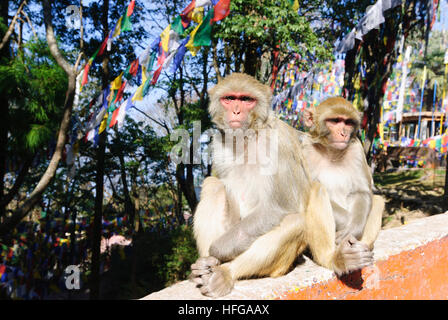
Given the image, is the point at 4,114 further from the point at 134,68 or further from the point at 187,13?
the point at 187,13

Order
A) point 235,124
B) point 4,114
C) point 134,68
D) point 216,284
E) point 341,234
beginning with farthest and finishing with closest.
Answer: point 4,114
point 134,68
point 341,234
point 235,124
point 216,284

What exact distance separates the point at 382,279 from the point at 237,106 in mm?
1496

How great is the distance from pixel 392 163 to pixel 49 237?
51.7ft

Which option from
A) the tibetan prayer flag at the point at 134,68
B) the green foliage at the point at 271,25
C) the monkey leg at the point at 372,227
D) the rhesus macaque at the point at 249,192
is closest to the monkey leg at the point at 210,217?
the rhesus macaque at the point at 249,192

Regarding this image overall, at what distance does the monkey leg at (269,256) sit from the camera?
1950 mm

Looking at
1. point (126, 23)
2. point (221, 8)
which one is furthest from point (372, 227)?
point (126, 23)

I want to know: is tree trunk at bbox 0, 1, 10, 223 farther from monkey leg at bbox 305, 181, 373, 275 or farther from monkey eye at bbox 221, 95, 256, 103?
monkey leg at bbox 305, 181, 373, 275

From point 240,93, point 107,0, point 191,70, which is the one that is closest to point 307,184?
point 240,93

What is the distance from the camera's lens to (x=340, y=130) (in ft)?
8.21

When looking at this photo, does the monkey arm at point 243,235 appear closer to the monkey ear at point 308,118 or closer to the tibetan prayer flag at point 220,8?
the monkey ear at point 308,118

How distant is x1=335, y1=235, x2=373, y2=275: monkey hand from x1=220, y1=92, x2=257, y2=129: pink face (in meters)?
0.99

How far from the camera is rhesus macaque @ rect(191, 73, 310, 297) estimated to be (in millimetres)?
1983

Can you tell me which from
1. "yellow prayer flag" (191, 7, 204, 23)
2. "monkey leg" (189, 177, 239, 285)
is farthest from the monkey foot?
"yellow prayer flag" (191, 7, 204, 23)
